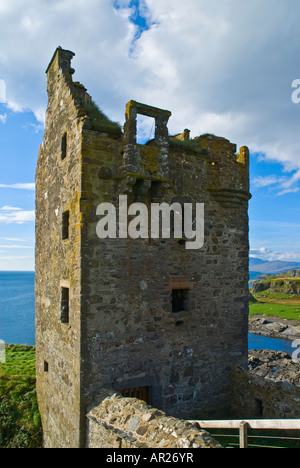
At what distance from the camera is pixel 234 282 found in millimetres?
10367

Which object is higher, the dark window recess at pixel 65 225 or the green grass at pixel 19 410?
the dark window recess at pixel 65 225

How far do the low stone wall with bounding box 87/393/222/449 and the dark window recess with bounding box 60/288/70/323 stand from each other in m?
2.35

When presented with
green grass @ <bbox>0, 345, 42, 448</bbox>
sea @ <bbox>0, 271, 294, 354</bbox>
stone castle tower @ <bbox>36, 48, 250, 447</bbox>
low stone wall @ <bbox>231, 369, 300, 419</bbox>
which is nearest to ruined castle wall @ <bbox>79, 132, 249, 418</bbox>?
stone castle tower @ <bbox>36, 48, 250, 447</bbox>

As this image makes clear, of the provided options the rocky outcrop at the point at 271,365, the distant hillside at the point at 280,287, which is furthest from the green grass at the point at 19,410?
the distant hillside at the point at 280,287

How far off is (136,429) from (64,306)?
3.73 meters

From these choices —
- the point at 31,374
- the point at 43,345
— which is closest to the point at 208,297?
the point at 43,345

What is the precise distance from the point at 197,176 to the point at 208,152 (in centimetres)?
93

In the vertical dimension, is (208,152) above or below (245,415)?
above

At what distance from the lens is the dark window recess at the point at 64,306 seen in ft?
28.6

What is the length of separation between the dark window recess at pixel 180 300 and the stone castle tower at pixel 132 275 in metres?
0.04

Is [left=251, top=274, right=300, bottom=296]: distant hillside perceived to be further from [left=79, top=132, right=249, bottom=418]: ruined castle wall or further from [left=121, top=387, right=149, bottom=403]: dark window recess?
[left=121, top=387, right=149, bottom=403]: dark window recess

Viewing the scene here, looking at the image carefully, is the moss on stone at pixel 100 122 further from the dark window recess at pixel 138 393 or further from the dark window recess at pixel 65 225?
the dark window recess at pixel 138 393
